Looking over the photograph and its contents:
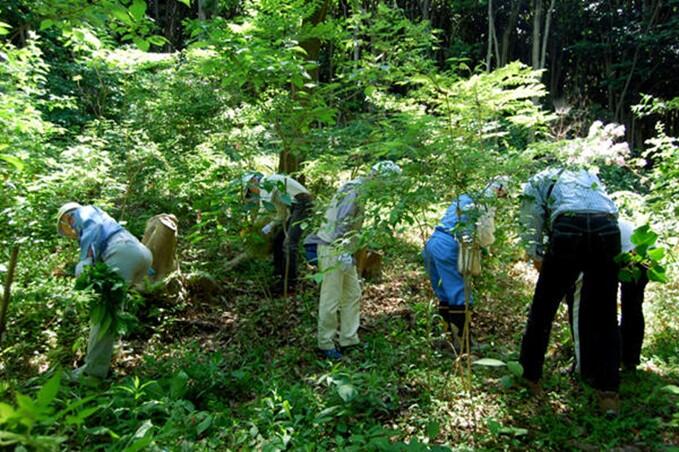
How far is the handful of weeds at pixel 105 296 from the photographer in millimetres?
3500

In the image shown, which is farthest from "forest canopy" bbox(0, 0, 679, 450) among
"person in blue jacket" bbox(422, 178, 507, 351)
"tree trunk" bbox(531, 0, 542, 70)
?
"tree trunk" bbox(531, 0, 542, 70)

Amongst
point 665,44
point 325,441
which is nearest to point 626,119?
point 665,44

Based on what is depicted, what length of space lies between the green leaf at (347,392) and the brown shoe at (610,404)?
169cm

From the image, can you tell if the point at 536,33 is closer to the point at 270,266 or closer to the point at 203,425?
the point at 270,266

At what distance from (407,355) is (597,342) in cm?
157

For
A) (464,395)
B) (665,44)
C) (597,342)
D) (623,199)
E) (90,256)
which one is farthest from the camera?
(665,44)

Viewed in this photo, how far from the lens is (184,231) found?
686 centimetres

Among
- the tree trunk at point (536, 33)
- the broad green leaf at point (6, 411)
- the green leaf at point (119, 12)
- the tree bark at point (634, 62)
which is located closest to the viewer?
the broad green leaf at point (6, 411)

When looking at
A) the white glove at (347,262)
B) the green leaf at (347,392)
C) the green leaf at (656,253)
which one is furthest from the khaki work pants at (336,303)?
the green leaf at (656,253)

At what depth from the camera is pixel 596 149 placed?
8.52ft

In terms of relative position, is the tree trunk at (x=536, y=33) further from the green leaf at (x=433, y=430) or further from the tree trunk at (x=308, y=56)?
the green leaf at (x=433, y=430)

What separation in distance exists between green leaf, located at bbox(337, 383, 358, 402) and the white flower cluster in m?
2.03

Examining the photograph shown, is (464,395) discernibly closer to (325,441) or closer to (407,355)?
(407,355)

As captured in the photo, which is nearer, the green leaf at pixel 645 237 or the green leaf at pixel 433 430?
the green leaf at pixel 433 430
